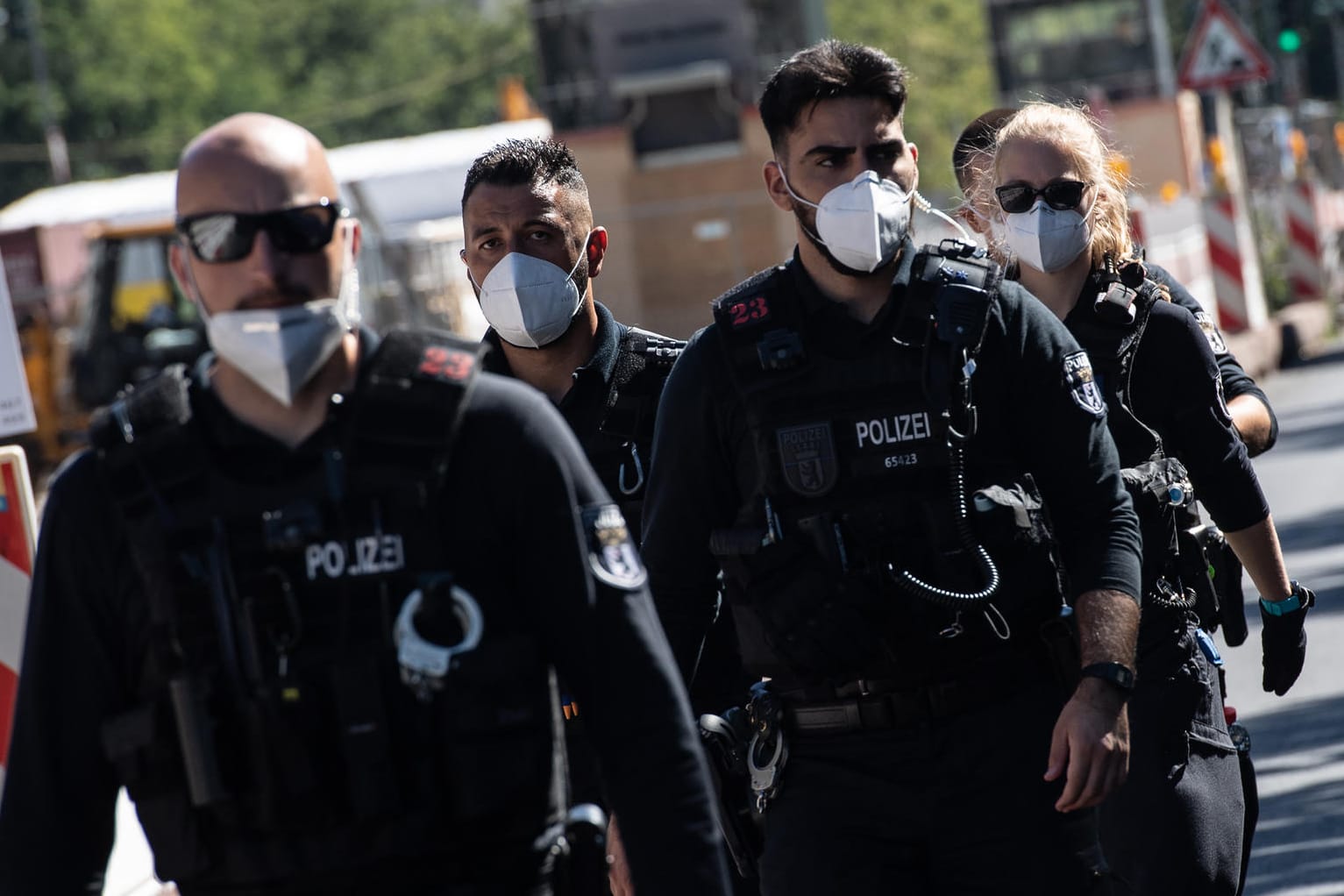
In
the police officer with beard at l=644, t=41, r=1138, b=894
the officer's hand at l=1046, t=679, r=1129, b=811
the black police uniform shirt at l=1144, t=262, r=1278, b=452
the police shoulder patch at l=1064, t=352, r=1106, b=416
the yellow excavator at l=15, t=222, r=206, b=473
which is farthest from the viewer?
the yellow excavator at l=15, t=222, r=206, b=473

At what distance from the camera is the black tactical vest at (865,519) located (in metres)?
3.59

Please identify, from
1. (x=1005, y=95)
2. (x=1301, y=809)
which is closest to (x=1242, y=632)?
(x=1301, y=809)

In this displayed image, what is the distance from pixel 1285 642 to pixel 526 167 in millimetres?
1898

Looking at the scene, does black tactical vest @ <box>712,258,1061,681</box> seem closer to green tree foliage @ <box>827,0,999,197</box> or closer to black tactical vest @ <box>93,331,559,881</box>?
black tactical vest @ <box>93,331,559,881</box>

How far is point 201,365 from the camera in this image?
2855 millimetres

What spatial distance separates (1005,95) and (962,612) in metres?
39.8

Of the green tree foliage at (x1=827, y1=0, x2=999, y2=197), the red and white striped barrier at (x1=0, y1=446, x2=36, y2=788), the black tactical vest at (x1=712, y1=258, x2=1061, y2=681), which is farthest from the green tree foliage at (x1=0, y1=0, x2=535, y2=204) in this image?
the black tactical vest at (x1=712, y1=258, x2=1061, y2=681)

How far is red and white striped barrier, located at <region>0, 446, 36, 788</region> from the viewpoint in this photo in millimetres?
5613

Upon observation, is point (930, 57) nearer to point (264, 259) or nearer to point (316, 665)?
point (264, 259)

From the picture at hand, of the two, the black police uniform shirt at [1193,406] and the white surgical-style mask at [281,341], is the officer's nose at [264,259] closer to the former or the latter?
the white surgical-style mask at [281,341]

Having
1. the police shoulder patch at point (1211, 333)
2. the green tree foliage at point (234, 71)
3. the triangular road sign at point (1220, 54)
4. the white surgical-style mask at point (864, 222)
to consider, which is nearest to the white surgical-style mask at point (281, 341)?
the white surgical-style mask at point (864, 222)

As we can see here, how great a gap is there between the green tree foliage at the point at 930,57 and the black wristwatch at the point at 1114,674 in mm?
70231

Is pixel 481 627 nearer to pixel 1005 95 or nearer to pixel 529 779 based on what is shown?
pixel 529 779

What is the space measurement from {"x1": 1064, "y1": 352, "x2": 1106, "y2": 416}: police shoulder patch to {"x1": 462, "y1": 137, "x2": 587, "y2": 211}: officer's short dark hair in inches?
55.4
